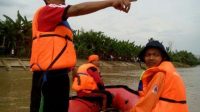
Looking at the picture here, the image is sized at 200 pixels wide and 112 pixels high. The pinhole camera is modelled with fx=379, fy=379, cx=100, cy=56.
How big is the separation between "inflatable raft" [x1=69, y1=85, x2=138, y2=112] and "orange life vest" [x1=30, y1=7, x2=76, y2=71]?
4.14 meters

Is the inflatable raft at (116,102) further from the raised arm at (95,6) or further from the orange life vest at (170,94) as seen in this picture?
the raised arm at (95,6)

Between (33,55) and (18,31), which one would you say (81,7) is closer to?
(33,55)

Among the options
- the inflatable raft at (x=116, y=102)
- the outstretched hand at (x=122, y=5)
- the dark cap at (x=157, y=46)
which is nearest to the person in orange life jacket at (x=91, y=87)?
the inflatable raft at (x=116, y=102)

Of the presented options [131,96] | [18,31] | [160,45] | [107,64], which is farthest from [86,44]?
[160,45]

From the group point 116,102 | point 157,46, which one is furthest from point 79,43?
point 157,46

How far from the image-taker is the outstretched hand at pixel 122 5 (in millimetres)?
2902

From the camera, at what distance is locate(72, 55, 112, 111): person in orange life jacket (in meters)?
8.02

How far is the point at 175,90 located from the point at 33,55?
133 cm

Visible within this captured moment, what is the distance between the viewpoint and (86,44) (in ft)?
138

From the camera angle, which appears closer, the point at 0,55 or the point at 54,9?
the point at 54,9

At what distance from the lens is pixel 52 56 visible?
10.8 feet

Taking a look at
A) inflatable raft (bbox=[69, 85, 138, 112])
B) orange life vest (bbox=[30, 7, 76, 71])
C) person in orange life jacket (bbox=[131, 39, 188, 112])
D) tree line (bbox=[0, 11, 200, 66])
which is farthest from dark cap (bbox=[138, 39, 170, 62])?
tree line (bbox=[0, 11, 200, 66])

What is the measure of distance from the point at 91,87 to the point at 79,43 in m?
33.0

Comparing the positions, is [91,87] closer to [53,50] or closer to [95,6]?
[53,50]
